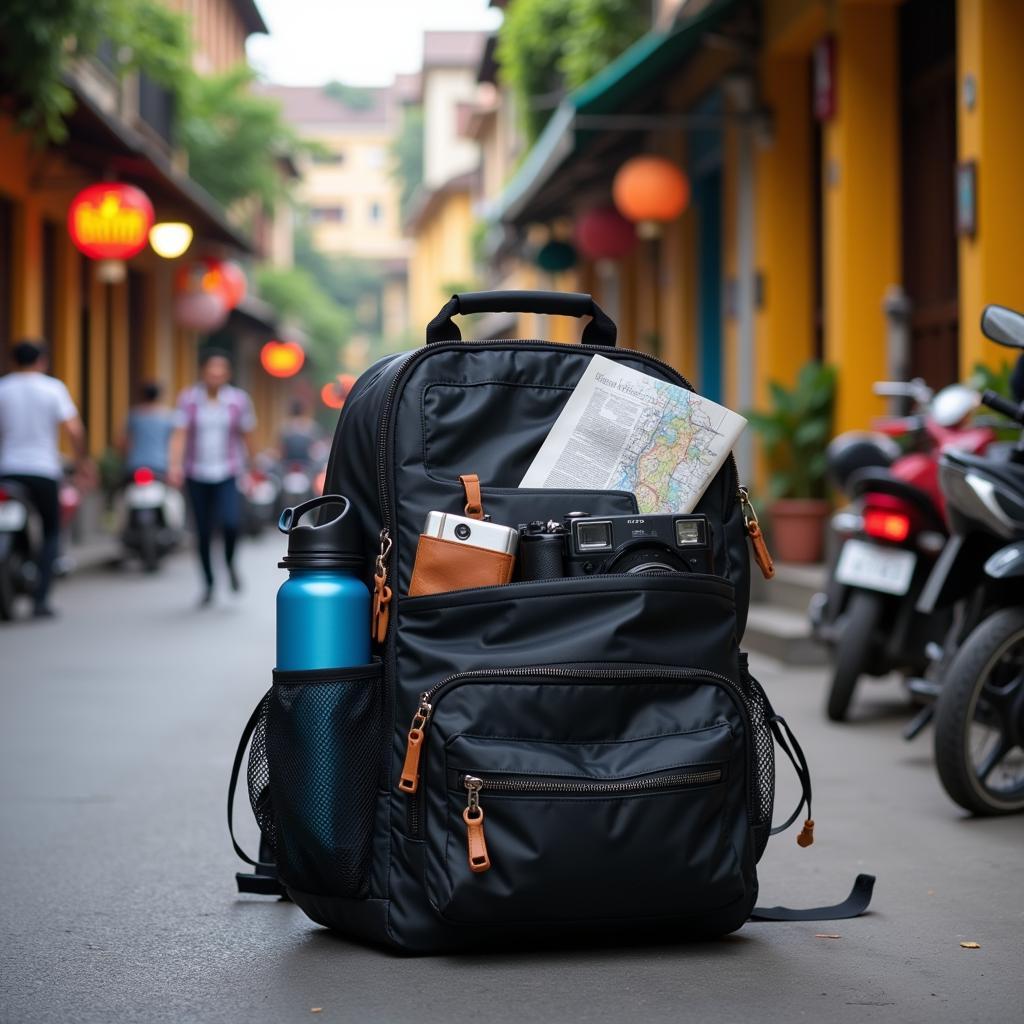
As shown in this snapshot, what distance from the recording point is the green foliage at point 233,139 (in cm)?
2839

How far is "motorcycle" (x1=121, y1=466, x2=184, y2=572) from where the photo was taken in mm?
16109

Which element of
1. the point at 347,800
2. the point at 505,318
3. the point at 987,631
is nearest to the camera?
the point at 347,800

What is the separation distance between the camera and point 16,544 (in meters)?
11.4

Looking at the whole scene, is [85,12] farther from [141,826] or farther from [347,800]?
[347,800]

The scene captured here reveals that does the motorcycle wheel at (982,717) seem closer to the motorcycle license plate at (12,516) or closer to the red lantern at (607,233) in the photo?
the motorcycle license plate at (12,516)

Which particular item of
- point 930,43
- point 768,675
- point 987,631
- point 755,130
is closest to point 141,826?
point 987,631

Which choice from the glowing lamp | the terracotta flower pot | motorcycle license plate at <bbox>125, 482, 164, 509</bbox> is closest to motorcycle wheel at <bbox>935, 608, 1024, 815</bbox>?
the terracotta flower pot

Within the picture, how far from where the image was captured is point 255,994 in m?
3.27

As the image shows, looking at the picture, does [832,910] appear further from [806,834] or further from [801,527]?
[801,527]

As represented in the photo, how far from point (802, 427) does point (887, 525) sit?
481cm

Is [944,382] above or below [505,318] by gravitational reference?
below

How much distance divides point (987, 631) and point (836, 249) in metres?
6.49

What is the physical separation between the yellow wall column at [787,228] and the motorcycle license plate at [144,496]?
5.98 m

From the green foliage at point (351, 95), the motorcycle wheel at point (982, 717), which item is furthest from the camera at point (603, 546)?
the green foliage at point (351, 95)
